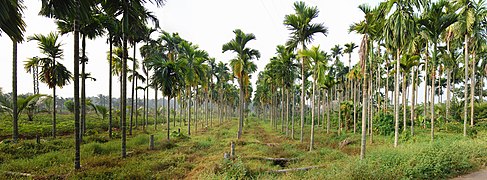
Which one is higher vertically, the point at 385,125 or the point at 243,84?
the point at 243,84

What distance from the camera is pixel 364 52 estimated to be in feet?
36.9

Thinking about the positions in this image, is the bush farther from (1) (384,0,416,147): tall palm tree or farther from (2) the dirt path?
(2) the dirt path

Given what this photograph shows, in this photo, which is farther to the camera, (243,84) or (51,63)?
(243,84)

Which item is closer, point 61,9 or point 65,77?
point 61,9

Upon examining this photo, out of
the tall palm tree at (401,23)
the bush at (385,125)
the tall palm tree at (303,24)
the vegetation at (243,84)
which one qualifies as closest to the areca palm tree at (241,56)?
the vegetation at (243,84)

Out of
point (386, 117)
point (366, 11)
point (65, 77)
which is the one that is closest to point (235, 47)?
point (366, 11)

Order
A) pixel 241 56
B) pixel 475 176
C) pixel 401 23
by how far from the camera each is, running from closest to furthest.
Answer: pixel 475 176 → pixel 401 23 → pixel 241 56

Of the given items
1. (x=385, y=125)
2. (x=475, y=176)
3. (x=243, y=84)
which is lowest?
(x=385, y=125)

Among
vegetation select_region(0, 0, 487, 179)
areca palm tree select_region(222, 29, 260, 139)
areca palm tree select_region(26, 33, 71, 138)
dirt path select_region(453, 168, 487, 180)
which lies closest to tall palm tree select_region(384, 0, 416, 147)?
vegetation select_region(0, 0, 487, 179)

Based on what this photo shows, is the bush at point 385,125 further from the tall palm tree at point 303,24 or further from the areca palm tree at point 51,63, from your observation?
the areca palm tree at point 51,63

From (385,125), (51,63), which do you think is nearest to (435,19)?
(385,125)

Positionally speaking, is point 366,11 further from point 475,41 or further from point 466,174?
point 475,41

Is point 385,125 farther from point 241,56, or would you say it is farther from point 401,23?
point 241,56

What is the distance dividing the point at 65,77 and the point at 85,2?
15906 millimetres
